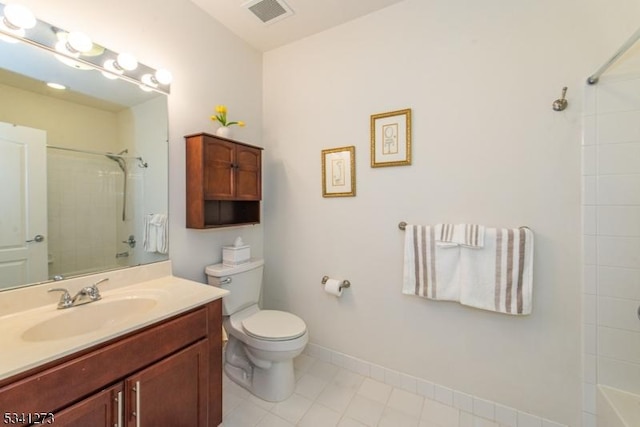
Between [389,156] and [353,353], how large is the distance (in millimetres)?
1429

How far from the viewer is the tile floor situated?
1.48m

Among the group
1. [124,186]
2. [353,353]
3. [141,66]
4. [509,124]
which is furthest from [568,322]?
[141,66]

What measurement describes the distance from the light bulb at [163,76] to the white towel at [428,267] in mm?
1676

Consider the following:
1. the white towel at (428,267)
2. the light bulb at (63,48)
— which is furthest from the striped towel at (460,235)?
the light bulb at (63,48)

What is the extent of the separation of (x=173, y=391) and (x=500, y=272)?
5.43 ft

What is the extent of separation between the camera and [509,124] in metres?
1.43

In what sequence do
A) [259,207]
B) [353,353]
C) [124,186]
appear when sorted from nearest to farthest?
1. [124,186]
2. [353,353]
3. [259,207]

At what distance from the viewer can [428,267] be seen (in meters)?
1.58

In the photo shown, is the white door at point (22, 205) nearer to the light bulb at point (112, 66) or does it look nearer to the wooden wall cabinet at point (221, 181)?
the light bulb at point (112, 66)

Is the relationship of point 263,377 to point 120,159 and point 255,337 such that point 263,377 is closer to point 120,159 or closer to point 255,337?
point 255,337

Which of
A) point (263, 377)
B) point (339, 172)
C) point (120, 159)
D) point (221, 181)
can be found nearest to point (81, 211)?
point (120, 159)

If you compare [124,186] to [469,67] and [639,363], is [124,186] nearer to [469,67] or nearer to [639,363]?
[469,67]

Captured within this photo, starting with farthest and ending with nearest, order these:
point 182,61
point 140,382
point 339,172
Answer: point 339,172, point 182,61, point 140,382

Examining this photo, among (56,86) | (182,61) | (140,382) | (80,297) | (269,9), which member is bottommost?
(140,382)
